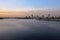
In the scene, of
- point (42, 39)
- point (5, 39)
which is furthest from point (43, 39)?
point (5, 39)

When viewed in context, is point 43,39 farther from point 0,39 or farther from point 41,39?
point 0,39

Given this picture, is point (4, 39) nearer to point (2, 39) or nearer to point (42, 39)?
point (2, 39)

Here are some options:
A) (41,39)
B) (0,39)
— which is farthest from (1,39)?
(41,39)

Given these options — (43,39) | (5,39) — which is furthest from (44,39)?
(5,39)

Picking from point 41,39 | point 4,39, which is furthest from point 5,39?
point 41,39

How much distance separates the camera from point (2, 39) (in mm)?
12836

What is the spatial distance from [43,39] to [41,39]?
0.78 ft

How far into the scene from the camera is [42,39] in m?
12.8

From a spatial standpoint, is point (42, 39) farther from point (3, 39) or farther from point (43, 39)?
point (3, 39)

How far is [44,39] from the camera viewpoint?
12.9 m

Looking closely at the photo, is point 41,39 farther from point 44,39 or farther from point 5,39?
point 5,39

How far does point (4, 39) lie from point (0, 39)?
45 centimetres

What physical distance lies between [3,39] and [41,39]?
14.4 ft

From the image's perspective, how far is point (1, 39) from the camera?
42.0 feet
